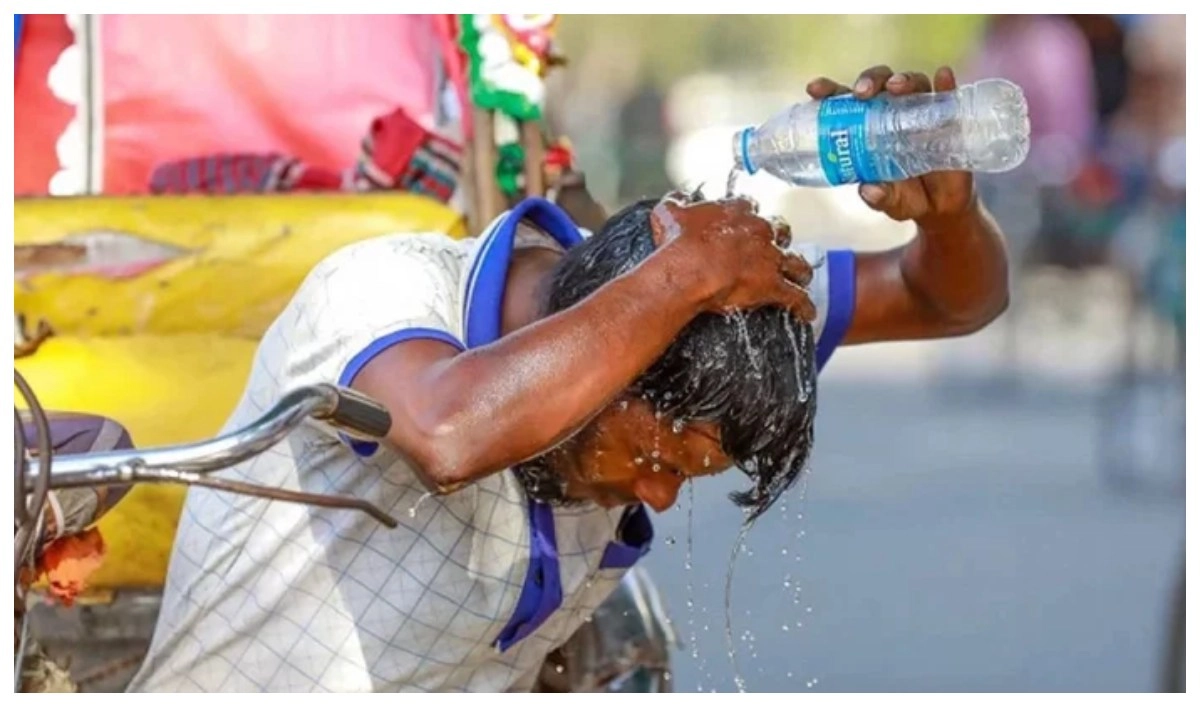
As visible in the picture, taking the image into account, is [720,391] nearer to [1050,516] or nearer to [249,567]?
[249,567]

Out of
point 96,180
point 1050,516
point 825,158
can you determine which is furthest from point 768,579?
point 825,158

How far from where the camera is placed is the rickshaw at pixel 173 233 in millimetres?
2980

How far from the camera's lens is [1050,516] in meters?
A: 7.34

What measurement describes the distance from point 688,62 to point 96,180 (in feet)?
30.4

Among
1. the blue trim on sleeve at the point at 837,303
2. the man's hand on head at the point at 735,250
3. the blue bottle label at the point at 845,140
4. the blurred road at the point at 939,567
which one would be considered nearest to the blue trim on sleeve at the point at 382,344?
the man's hand on head at the point at 735,250

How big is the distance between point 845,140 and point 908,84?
0.10 metres

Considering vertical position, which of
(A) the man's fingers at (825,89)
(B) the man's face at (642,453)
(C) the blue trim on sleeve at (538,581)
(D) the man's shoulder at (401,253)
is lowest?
(C) the blue trim on sleeve at (538,581)

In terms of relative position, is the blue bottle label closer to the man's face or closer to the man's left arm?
the man's left arm

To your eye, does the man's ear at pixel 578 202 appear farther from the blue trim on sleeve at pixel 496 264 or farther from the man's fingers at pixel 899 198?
the man's fingers at pixel 899 198

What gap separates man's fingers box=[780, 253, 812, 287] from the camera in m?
2.24

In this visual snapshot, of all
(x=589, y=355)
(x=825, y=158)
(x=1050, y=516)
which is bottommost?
(x=1050, y=516)

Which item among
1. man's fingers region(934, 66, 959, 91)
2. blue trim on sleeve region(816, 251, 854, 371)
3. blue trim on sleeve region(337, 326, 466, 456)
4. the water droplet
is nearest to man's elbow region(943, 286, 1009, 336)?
blue trim on sleeve region(816, 251, 854, 371)

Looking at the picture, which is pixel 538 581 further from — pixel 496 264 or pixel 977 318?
pixel 977 318

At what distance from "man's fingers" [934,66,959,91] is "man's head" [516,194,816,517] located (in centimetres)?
33
